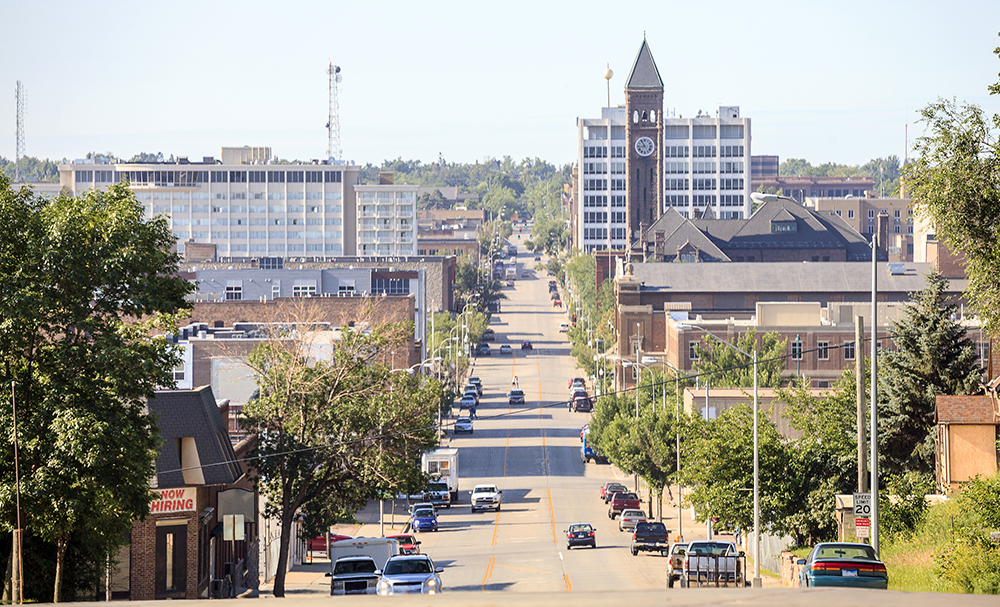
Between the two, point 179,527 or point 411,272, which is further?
point 411,272

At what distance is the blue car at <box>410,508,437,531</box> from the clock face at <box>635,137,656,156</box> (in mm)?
140249

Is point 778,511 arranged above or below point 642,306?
below

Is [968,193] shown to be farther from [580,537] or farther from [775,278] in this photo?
[775,278]

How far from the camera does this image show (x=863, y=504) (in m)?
27.9

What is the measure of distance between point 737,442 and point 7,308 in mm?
24556

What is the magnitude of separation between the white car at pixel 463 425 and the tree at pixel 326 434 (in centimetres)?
6710

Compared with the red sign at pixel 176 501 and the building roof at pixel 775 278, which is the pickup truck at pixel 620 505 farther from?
the building roof at pixel 775 278

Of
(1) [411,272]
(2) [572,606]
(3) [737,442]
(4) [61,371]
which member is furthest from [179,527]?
(1) [411,272]

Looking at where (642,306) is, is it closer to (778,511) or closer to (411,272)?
(411,272)

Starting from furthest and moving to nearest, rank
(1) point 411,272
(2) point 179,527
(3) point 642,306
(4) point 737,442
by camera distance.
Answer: (1) point 411,272
(3) point 642,306
(4) point 737,442
(2) point 179,527

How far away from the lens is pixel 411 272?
441ft

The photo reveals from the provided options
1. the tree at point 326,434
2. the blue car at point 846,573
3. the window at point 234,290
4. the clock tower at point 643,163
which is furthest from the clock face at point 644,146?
the blue car at point 846,573

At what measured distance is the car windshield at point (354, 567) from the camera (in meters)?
33.4

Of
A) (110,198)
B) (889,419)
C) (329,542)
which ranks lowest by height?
(329,542)
